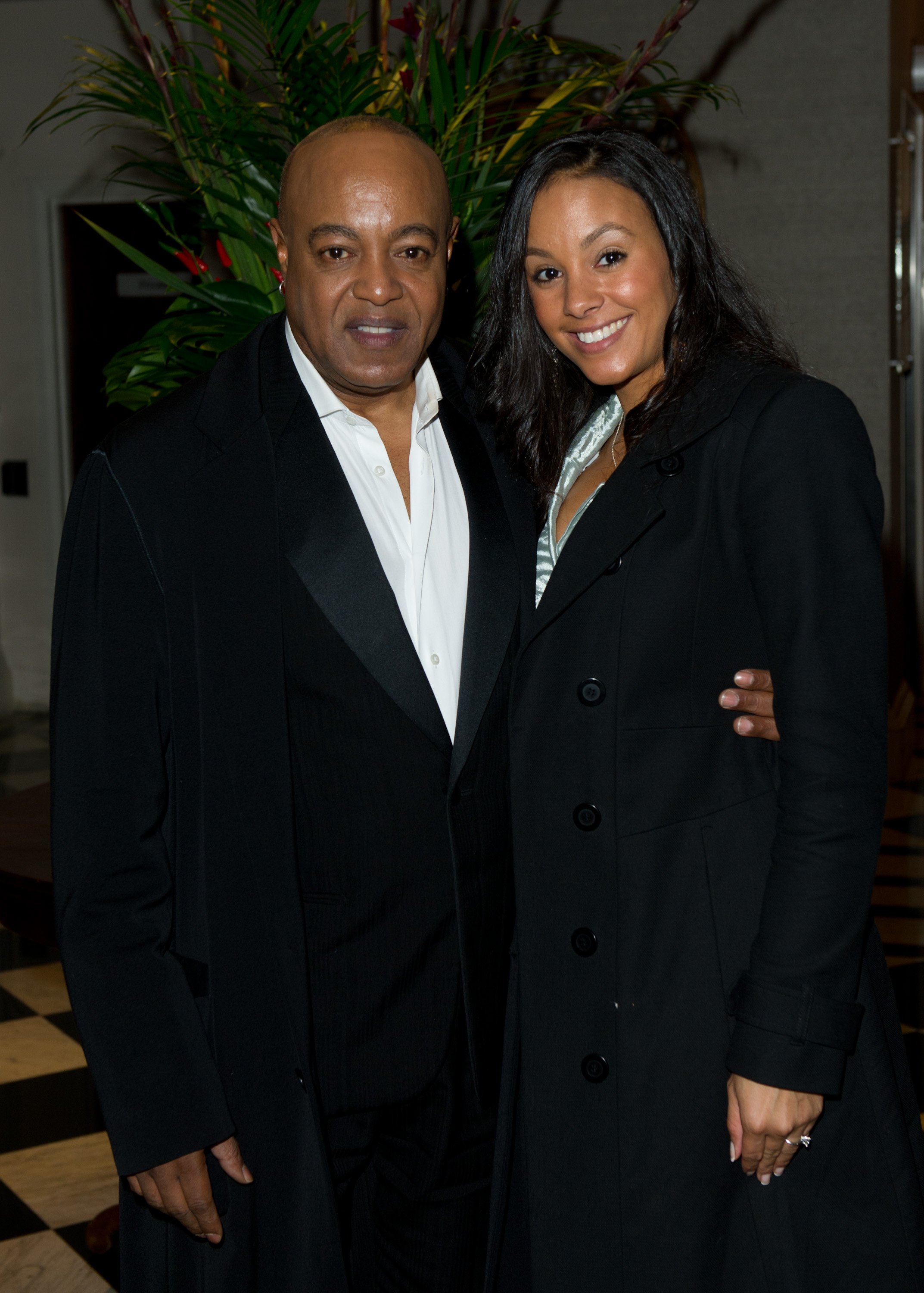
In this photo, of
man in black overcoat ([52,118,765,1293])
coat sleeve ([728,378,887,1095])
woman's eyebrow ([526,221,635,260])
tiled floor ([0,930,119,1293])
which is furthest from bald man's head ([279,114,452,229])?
tiled floor ([0,930,119,1293])

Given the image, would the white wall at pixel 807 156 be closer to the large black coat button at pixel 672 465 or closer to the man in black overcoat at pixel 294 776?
the man in black overcoat at pixel 294 776

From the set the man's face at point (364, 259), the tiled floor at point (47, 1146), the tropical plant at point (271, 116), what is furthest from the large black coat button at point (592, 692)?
the tiled floor at point (47, 1146)

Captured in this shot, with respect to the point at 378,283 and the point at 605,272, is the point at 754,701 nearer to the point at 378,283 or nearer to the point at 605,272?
the point at 605,272

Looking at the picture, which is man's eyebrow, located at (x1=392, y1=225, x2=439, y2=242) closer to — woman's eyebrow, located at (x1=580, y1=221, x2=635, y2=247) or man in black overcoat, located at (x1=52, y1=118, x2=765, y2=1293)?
man in black overcoat, located at (x1=52, y1=118, x2=765, y2=1293)

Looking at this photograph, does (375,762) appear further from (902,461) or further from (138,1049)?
(902,461)

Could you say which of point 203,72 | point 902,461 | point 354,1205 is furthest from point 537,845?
point 902,461

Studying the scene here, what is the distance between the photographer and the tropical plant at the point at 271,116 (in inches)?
83.4

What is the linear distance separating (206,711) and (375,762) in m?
0.21

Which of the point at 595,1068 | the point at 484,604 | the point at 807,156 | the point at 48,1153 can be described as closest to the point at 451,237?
the point at 484,604

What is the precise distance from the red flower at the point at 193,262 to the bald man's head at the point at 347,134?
630 mm

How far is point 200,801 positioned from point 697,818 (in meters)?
0.54

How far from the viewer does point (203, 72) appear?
7.07 ft

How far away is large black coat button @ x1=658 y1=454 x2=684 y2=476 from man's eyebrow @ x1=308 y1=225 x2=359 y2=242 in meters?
0.50

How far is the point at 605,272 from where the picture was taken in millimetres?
1476
